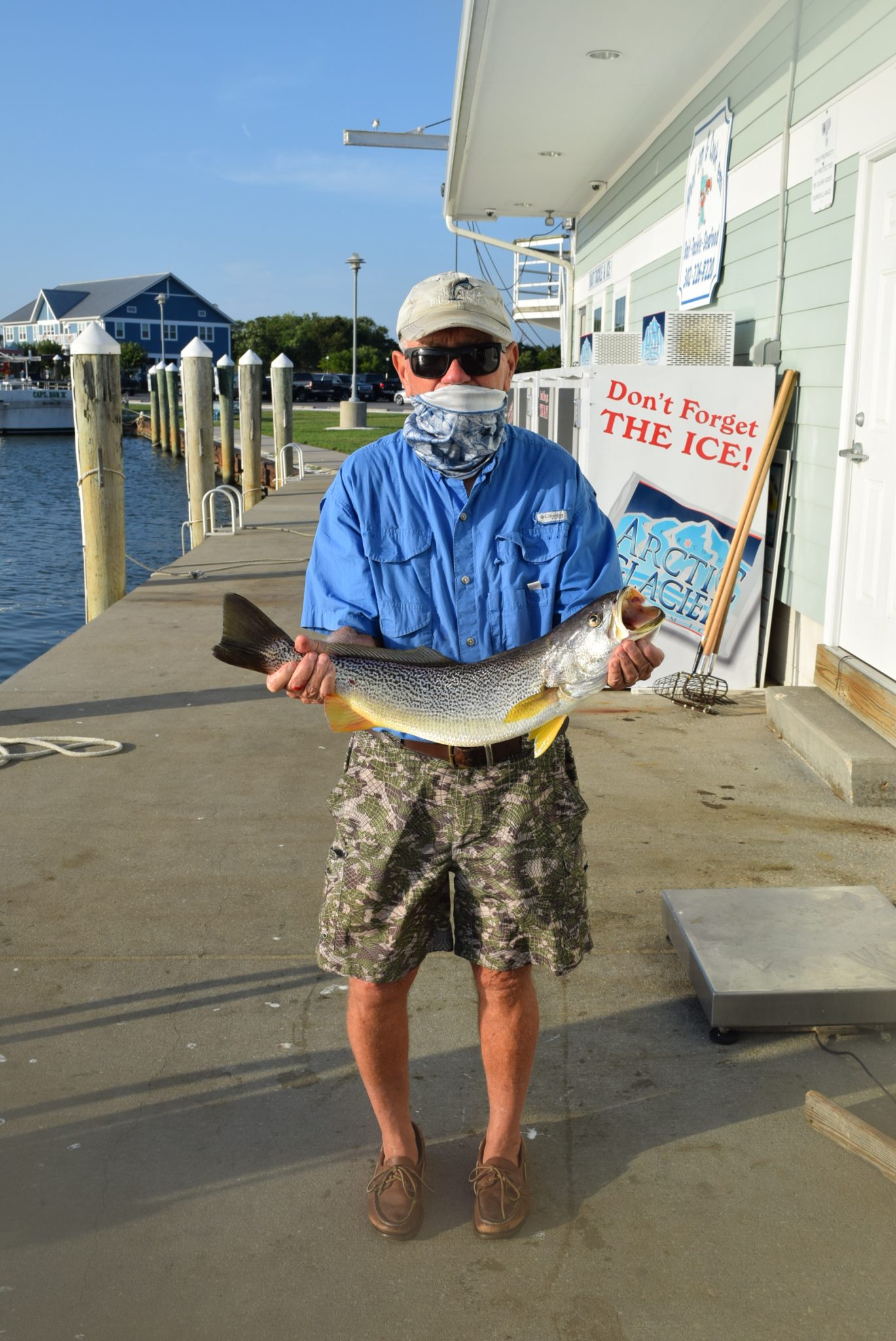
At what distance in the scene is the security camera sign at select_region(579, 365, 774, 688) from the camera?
7.06 m

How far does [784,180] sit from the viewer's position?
6.93m

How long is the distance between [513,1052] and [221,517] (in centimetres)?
1971

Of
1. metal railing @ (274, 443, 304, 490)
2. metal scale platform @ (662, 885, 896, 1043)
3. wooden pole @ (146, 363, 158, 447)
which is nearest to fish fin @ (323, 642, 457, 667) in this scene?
metal scale platform @ (662, 885, 896, 1043)

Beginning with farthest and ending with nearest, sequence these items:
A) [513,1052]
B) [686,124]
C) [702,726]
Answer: [686,124], [702,726], [513,1052]

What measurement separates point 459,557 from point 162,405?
42.6 m

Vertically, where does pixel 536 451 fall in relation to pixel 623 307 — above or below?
below

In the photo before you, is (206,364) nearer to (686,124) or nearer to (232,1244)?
(686,124)

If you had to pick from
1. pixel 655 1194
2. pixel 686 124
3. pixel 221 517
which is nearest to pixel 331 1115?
pixel 655 1194

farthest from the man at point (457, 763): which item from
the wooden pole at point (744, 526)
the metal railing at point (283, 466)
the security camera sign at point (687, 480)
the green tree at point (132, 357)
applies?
the green tree at point (132, 357)

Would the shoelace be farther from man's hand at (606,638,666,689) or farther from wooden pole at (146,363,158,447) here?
wooden pole at (146,363,158,447)

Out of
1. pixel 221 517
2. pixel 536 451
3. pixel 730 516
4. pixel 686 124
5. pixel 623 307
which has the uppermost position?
pixel 686 124

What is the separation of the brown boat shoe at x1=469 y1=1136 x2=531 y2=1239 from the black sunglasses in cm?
175

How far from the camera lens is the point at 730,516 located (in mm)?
7129

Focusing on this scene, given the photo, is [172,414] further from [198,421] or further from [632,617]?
[632,617]
